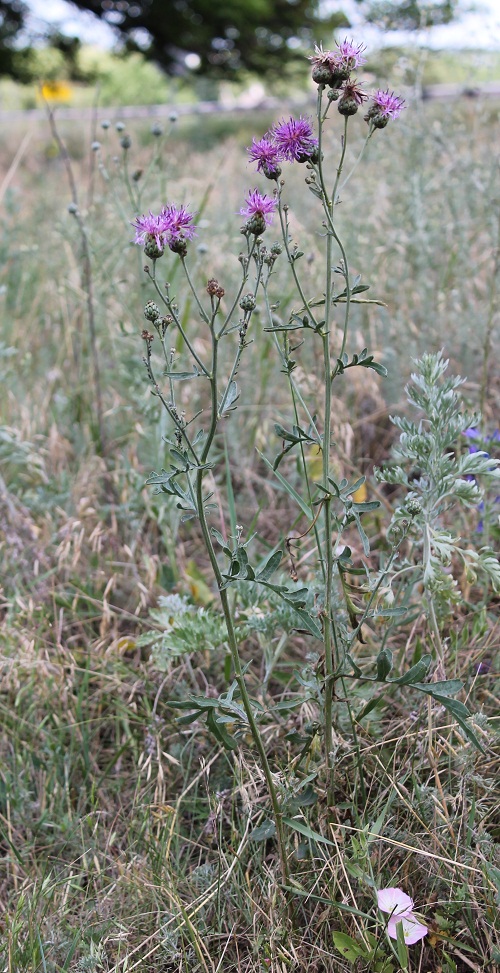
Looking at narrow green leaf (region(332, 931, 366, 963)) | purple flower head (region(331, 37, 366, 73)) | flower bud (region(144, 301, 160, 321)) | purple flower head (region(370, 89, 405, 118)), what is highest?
purple flower head (region(331, 37, 366, 73))

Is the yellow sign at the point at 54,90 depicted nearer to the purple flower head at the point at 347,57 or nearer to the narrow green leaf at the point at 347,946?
the purple flower head at the point at 347,57

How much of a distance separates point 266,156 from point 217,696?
42.4 inches

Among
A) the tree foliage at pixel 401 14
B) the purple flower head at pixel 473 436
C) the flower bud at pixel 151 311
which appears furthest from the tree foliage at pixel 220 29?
the flower bud at pixel 151 311

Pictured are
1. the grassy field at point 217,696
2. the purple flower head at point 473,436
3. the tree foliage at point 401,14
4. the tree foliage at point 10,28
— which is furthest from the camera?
the tree foliage at point 10,28

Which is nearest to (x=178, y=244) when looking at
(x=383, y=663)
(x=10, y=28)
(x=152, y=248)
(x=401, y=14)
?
(x=152, y=248)

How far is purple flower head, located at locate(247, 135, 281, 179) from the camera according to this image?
3.73ft

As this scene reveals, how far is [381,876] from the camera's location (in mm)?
1284

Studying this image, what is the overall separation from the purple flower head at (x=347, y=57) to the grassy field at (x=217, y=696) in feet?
1.81

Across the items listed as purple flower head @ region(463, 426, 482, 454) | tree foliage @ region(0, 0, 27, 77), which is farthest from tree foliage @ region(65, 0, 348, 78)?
purple flower head @ region(463, 426, 482, 454)

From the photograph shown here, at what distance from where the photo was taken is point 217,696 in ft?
5.63

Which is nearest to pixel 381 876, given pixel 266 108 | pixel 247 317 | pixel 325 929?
pixel 325 929

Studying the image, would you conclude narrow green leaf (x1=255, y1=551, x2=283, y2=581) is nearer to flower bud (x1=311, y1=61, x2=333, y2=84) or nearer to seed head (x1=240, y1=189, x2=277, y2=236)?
seed head (x1=240, y1=189, x2=277, y2=236)

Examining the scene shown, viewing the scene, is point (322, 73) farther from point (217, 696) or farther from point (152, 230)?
point (217, 696)

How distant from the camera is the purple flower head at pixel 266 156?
3.73 ft
